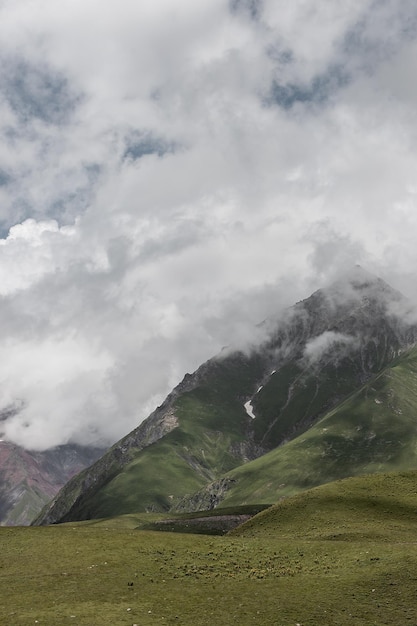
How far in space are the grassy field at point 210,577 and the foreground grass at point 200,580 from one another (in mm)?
88

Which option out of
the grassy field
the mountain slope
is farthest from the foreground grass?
the mountain slope

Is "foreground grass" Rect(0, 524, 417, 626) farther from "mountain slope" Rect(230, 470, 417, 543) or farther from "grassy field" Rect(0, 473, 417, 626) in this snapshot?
"mountain slope" Rect(230, 470, 417, 543)

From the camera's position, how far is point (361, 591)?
49.5 m

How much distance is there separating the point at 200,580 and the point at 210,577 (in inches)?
48.2

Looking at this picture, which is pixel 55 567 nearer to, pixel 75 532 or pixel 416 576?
pixel 75 532

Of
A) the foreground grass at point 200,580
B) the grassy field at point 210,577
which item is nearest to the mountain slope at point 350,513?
the grassy field at point 210,577

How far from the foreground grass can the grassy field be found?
0.29 ft

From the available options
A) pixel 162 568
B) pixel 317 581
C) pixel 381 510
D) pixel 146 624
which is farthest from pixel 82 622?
pixel 381 510

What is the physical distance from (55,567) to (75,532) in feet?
48.7

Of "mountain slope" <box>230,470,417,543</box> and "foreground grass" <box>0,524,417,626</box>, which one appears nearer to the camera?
"foreground grass" <box>0,524,417,626</box>

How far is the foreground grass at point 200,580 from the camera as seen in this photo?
144 ft

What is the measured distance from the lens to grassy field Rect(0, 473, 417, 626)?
144 ft

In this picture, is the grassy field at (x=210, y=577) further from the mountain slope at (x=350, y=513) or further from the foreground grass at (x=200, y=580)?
the mountain slope at (x=350, y=513)

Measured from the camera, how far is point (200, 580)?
5256 centimetres
